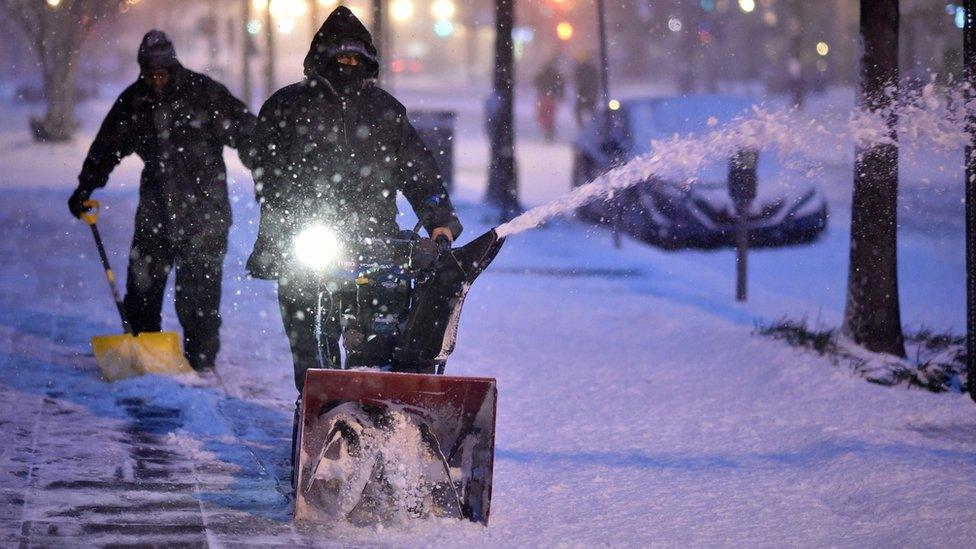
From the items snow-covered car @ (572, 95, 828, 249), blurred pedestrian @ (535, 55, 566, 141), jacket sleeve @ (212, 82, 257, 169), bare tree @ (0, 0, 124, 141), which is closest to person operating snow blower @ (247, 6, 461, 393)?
jacket sleeve @ (212, 82, 257, 169)

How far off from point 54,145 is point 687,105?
16719 millimetres

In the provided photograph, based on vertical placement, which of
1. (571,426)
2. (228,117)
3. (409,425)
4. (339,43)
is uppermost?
(339,43)

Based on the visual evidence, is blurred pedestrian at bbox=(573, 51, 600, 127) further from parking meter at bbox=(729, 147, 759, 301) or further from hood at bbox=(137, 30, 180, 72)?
hood at bbox=(137, 30, 180, 72)

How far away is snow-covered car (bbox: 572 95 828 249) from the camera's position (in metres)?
14.2

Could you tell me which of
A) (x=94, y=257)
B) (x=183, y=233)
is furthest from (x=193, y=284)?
(x=94, y=257)

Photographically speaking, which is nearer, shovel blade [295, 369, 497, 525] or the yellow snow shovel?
shovel blade [295, 369, 497, 525]

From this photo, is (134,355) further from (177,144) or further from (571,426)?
(571,426)

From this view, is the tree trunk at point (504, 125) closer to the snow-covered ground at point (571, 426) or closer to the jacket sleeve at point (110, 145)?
the snow-covered ground at point (571, 426)

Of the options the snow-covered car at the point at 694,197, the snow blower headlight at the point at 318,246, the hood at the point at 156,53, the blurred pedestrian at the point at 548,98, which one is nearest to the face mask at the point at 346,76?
the snow blower headlight at the point at 318,246

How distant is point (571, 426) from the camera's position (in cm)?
718

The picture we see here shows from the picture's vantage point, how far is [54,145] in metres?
28.3

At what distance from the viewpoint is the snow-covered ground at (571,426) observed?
5395mm

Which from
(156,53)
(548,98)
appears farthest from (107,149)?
(548,98)

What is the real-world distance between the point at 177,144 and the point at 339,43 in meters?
2.28
